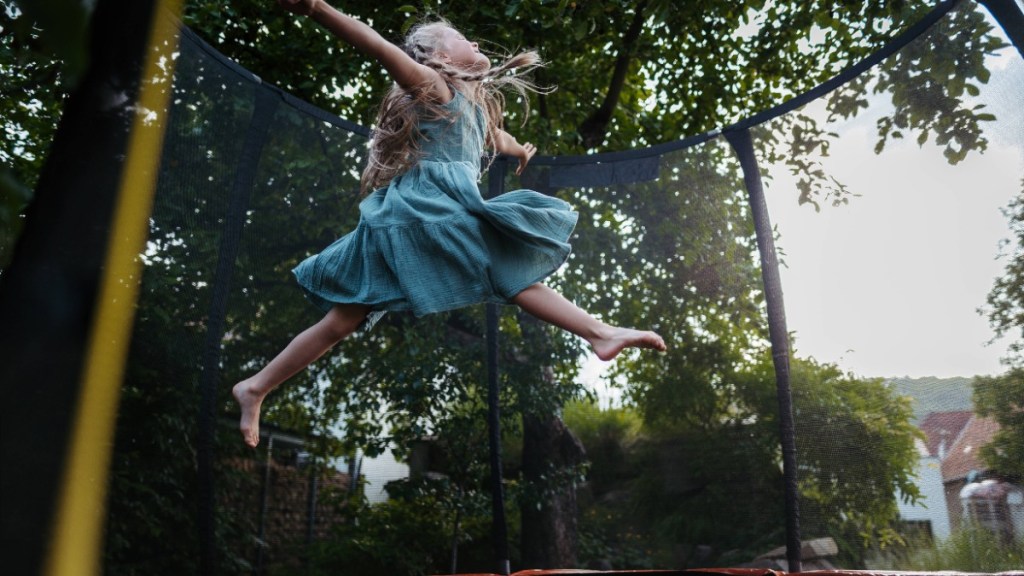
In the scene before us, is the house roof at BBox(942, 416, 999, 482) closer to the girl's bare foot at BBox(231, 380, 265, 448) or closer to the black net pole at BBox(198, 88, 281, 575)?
the girl's bare foot at BBox(231, 380, 265, 448)

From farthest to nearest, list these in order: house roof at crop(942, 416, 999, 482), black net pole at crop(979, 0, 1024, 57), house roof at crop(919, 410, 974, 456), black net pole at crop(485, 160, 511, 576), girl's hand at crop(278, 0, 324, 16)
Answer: black net pole at crop(485, 160, 511, 576) < house roof at crop(919, 410, 974, 456) < house roof at crop(942, 416, 999, 482) < black net pole at crop(979, 0, 1024, 57) < girl's hand at crop(278, 0, 324, 16)

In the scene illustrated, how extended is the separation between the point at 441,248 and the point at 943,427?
1557mm

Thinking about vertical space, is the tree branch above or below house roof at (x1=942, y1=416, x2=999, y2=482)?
above

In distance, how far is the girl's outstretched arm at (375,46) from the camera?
1411mm

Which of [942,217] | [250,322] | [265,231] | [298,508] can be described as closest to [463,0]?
[265,231]

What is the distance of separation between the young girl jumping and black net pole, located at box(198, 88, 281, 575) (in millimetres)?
778

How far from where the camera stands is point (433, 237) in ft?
5.58

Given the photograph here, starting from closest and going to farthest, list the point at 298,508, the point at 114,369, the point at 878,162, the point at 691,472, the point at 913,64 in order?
the point at 114,369, the point at 913,64, the point at 878,162, the point at 691,472, the point at 298,508

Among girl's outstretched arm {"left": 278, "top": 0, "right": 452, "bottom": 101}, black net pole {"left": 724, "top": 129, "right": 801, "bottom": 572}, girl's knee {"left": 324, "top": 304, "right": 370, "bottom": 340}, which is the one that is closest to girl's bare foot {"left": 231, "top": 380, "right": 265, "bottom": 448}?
girl's knee {"left": 324, "top": 304, "right": 370, "bottom": 340}

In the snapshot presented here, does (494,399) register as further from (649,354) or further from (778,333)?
(778,333)

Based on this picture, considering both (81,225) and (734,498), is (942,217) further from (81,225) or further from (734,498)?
(81,225)

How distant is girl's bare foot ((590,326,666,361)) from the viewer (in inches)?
61.1

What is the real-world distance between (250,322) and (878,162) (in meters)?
1.98

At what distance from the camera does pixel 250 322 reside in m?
2.71
